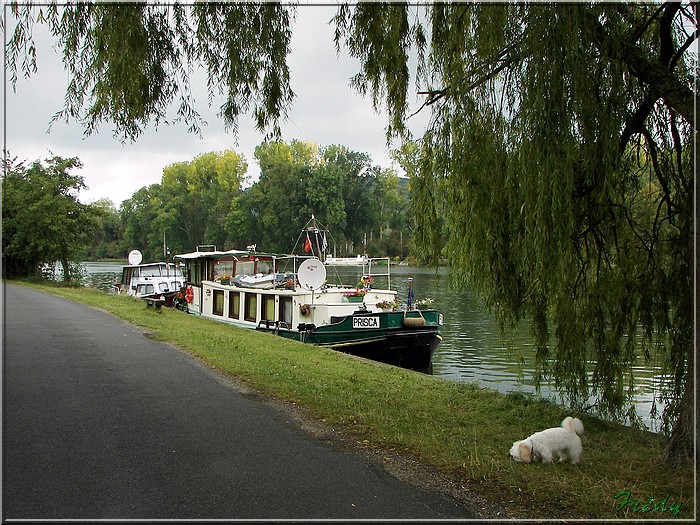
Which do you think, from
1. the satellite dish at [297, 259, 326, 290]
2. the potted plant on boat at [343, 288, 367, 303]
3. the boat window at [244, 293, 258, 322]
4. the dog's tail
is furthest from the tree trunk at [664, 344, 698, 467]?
the boat window at [244, 293, 258, 322]

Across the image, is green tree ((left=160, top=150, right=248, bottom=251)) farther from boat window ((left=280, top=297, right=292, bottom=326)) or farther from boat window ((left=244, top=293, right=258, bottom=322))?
boat window ((left=280, top=297, right=292, bottom=326))

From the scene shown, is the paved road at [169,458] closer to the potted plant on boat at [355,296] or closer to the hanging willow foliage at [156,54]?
the hanging willow foliage at [156,54]

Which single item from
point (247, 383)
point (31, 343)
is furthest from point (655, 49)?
point (31, 343)

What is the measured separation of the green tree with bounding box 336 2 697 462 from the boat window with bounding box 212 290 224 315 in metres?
15.7

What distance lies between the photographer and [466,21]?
21.3ft

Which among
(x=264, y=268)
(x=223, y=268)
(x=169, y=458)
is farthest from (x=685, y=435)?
(x=223, y=268)

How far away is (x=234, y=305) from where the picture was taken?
69.9ft

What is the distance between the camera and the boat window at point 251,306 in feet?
65.3

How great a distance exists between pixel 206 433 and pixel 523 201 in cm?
372

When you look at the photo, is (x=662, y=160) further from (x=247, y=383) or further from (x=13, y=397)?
(x=13, y=397)

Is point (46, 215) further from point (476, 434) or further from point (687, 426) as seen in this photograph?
point (687, 426)

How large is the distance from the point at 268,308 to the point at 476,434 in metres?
13.5

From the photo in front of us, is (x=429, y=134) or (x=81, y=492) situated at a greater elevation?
(x=429, y=134)

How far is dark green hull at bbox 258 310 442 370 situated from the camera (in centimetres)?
1686
